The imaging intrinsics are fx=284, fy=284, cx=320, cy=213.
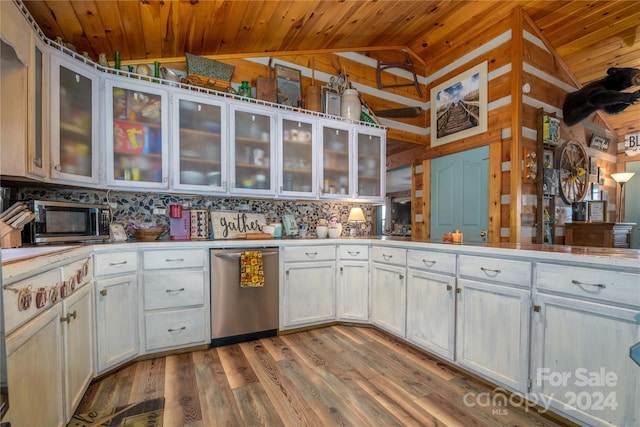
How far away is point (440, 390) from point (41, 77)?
10.4 feet

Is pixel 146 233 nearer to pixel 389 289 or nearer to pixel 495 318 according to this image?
pixel 389 289

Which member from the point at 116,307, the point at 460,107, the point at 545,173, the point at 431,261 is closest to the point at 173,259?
the point at 116,307

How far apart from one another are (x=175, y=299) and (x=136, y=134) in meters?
1.38

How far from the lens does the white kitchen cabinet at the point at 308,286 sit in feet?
8.69

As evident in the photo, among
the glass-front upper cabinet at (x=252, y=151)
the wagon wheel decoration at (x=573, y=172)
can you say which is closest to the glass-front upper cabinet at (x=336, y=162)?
the glass-front upper cabinet at (x=252, y=151)

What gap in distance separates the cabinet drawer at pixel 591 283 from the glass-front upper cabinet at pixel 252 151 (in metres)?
2.24

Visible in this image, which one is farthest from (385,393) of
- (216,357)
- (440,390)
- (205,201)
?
(205,201)

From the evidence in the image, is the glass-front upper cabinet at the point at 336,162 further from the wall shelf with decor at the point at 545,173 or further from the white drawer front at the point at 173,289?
the wall shelf with decor at the point at 545,173

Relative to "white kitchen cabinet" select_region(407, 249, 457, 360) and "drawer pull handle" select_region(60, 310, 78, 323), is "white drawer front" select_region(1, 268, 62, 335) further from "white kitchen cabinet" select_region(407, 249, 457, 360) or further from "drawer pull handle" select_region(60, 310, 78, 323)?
"white kitchen cabinet" select_region(407, 249, 457, 360)

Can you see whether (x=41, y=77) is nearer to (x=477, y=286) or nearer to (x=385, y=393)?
(x=385, y=393)

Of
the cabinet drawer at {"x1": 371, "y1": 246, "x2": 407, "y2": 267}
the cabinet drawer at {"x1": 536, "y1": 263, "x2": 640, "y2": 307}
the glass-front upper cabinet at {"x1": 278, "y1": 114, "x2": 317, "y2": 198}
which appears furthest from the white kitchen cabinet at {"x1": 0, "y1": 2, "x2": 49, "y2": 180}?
the cabinet drawer at {"x1": 536, "y1": 263, "x2": 640, "y2": 307}

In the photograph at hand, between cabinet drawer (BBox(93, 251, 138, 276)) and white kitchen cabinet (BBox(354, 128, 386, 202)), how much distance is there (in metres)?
2.26

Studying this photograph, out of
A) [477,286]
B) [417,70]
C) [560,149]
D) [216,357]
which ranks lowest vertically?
[216,357]

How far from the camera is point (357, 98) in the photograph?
334cm
